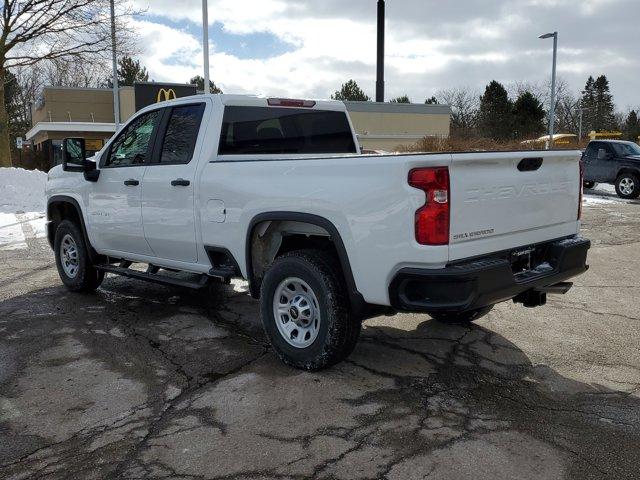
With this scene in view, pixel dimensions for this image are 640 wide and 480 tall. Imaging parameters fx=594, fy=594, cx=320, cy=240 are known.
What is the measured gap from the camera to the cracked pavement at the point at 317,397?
305 centimetres

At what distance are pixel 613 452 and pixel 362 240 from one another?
1786mm

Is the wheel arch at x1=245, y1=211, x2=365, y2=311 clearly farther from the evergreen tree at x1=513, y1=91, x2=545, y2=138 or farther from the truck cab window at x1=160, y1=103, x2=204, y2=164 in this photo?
the evergreen tree at x1=513, y1=91, x2=545, y2=138

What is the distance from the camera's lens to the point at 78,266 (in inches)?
262

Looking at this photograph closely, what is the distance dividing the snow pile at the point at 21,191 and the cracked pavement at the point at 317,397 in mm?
9998

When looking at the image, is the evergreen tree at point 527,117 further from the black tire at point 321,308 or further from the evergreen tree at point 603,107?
the black tire at point 321,308

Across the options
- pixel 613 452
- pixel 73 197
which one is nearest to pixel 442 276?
pixel 613 452

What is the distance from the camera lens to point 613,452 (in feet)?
10.2

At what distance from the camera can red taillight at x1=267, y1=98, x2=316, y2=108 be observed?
5395 mm


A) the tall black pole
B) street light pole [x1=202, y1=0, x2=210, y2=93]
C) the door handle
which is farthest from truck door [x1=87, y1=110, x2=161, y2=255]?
street light pole [x1=202, y1=0, x2=210, y2=93]

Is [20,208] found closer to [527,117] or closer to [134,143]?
[134,143]

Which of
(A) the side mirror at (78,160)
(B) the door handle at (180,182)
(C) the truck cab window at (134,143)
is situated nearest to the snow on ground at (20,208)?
(A) the side mirror at (78,160)

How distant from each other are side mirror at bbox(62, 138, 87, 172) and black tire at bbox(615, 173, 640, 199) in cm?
1586

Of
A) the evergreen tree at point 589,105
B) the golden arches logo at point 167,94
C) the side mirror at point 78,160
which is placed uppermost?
the evergreen tree at point 589,105

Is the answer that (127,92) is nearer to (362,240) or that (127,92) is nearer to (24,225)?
(24,225)
